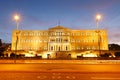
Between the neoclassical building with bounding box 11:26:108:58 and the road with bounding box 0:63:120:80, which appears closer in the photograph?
the road with bounding box 0:63:120:80

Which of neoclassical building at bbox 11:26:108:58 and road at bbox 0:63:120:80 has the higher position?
neoclassical building at bbox 11:26:108:58

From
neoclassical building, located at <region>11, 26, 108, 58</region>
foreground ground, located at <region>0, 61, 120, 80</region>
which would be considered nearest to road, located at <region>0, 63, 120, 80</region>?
foreground ground, located at <region>0, 61, 120, 80</region>

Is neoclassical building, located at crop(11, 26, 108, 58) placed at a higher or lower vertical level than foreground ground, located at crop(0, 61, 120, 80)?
higher

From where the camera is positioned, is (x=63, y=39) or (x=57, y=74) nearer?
(x=57, y=74)

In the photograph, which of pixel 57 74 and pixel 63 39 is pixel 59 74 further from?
pixel 63 39

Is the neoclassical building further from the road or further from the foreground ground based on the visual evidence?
the road

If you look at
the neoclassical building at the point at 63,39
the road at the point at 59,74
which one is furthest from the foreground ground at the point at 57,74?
the neoclassical building at the point at 63,39

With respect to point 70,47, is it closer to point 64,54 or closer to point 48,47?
point 48,47

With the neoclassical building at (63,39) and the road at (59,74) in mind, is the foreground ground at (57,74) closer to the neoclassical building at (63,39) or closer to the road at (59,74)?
the road at (59,74)

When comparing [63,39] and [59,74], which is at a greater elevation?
[63,39]

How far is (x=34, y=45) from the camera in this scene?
122562 mm

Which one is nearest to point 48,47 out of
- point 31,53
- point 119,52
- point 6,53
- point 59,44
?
point 59,44

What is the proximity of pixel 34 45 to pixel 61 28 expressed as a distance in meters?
19.1

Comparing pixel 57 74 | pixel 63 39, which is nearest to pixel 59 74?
pixel 57 74
